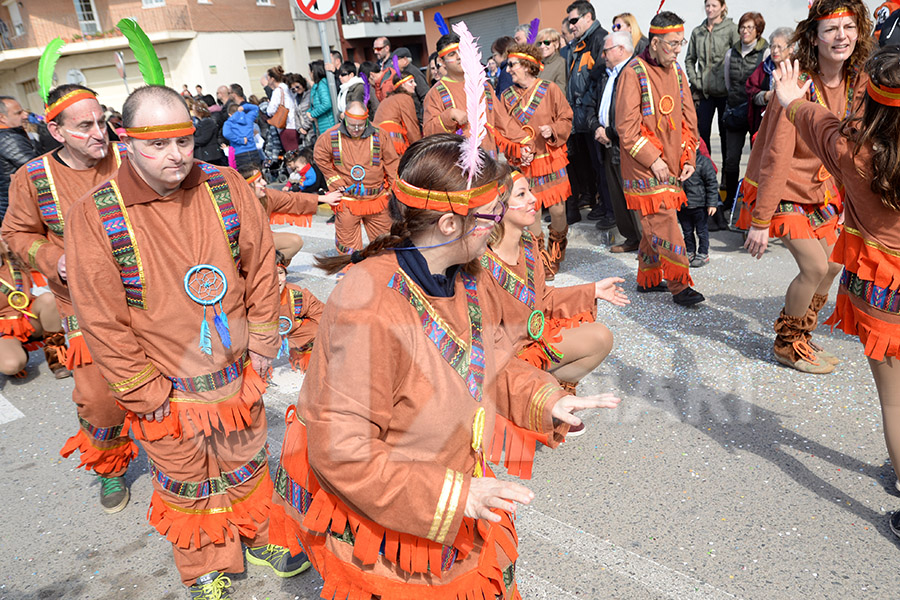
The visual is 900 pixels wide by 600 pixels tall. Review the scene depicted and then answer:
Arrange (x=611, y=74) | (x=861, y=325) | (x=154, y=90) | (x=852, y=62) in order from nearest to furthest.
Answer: (x=154, y=90) < (x=861, y=325) < (x=852, y=62) < (x=611, y=74)

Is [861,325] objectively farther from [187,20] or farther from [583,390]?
[187,20]

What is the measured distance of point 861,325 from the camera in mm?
2717

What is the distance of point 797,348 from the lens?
412 centimetres

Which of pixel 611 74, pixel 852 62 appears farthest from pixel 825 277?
pixel 611 74

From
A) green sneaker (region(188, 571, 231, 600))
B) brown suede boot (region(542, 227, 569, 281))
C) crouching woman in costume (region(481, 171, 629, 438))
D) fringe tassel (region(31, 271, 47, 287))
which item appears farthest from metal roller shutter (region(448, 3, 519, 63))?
green sneaker (region(188, 571, 231, 600))

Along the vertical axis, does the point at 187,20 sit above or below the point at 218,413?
above

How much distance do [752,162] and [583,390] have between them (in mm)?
1755

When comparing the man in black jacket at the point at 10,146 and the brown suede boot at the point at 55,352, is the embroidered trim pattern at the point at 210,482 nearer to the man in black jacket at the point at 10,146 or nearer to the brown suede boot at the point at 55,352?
the brown suede boot at the point at 55,352

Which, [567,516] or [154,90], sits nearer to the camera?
[154,90]

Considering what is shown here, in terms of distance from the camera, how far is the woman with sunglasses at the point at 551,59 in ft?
26.0

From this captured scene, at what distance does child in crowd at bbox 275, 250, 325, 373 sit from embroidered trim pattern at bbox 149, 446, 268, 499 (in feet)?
4.85

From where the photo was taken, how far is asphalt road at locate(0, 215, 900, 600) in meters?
2.69

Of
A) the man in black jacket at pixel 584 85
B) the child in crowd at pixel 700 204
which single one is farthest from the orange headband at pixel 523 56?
the child in crowd at pixel 700 204

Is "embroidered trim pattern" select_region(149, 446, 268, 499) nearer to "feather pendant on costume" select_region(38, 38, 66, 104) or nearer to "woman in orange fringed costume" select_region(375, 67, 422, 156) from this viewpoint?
"feather pendant on costume" select_region(38, 38, 66, 104)
